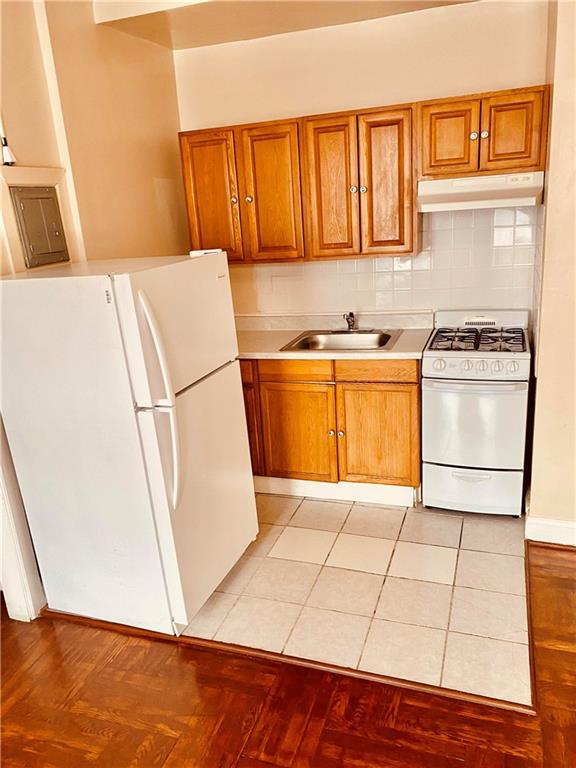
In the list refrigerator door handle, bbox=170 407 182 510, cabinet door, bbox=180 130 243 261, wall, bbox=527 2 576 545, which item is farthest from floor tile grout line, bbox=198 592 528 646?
cabinet door, bbox=180 130 243 261

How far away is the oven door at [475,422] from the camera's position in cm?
280

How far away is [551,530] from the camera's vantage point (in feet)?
9.12

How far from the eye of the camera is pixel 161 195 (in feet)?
11.3

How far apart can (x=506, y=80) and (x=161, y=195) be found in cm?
198

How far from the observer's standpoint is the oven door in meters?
2.80

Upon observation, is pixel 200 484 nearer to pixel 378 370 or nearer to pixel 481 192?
pixel 378 370

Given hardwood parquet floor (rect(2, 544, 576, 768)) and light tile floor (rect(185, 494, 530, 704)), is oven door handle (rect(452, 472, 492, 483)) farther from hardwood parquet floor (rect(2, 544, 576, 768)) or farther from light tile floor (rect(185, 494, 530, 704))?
hardwood parquet floor (rect(2, 544, 576, 768))

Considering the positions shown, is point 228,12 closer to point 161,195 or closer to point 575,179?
point 161,195

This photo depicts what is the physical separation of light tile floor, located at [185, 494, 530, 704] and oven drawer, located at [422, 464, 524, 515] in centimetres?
8

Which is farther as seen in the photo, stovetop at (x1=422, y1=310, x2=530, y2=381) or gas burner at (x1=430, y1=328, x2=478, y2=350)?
gas burner at (x1=430, y1=328, x2=478, y2=350)

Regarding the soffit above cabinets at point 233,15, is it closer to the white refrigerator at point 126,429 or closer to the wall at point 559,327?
the wall at point 559,327

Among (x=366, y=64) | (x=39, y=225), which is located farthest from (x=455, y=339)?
(x=39, y=225)

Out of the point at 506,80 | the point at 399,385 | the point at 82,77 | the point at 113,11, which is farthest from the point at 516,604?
the point at 113,11

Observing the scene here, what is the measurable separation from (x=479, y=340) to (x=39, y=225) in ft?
7.25
